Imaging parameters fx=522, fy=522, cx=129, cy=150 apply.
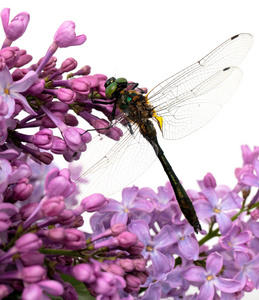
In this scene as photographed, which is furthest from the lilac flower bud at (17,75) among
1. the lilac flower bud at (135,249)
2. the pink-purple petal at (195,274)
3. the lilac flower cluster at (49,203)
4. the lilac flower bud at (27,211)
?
the pink-purple petal at (195,274)

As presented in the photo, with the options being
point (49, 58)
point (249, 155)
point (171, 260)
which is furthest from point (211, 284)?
point (49, 58)

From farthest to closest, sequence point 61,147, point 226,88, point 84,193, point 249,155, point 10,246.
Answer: point 226,88 → point 249,155 → point 84,193 → point 61,147 → point 10,246

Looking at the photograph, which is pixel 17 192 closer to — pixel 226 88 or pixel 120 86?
pixel 120 86

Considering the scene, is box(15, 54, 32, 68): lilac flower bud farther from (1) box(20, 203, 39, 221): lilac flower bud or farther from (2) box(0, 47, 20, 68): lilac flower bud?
(1) box(20, 203, 39, 221): lilac flower bud

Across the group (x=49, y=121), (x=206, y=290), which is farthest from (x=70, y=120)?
(x=206, y=290)

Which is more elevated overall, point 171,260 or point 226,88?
point 226,88

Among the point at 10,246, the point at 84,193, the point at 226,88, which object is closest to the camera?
the point at 10,246

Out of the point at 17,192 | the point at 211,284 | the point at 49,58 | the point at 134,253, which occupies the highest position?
→ the point at 49,58

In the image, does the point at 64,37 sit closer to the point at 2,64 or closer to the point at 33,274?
the point at 2,64
